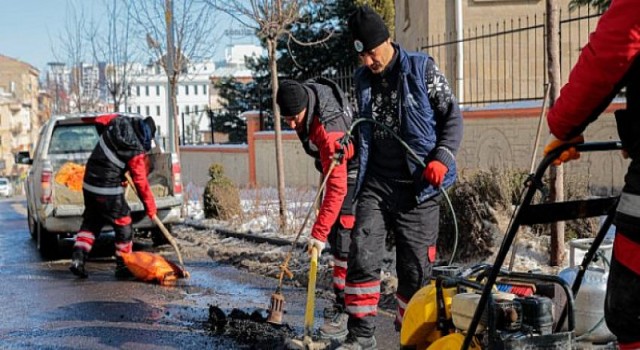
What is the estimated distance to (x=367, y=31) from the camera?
182 inches

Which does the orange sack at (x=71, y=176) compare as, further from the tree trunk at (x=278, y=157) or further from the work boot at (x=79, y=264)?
the tree trunk at (x=278, y=157)

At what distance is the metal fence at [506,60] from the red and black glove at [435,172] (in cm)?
970

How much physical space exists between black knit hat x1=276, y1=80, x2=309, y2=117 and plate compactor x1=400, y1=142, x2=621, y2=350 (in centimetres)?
205

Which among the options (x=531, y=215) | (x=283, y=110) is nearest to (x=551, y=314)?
(x=531, y=215)

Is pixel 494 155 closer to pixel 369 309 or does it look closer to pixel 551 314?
pixel 369 309

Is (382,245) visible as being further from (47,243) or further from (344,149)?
(47,243)

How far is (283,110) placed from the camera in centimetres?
553

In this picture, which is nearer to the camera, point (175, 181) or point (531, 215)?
point (531, 215)

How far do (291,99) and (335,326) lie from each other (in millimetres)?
1654

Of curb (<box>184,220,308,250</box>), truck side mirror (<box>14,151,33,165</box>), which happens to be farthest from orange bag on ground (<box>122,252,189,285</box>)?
truck side mirror (<box>14,151,33,165</box>)

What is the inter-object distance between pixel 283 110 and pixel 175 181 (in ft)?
19.1

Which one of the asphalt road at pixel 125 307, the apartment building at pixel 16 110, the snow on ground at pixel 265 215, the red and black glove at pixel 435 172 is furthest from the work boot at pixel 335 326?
the apartment building at pixel 16 110

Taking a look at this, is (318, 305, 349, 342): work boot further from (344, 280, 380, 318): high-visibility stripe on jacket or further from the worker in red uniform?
the worker in red uniform

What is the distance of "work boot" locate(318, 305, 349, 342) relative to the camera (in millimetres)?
5305
